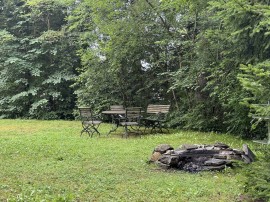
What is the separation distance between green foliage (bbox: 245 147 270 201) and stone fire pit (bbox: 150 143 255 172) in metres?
2.02

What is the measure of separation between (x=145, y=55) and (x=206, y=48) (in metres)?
3.77

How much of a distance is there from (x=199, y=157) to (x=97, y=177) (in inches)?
83.4

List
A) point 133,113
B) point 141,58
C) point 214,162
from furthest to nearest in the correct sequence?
point 141,58 < point 133,113 < point 214,162

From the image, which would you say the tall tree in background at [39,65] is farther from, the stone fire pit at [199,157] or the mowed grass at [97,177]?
the stone fire pit at [199,157]

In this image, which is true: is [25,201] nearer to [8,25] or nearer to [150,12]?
[150,12]

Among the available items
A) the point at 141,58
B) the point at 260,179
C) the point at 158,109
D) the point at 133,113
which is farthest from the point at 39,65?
the point at 260,179

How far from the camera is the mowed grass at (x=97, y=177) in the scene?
419 centimetres

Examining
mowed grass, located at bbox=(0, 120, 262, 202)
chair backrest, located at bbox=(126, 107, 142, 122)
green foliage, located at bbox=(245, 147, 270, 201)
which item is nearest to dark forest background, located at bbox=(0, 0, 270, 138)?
green foliage, located at bbox=(245, 147, 270, 201)

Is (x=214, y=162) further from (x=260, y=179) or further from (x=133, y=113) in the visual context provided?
(x=133, y=113)

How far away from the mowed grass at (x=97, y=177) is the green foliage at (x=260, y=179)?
0.35m

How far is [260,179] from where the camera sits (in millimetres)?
3279

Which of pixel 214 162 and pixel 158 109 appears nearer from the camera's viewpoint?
pixel 214 162

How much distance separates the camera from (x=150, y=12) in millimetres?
12477

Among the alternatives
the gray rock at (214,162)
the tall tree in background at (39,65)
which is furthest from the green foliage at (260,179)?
the tall tree in background at (39,65)
